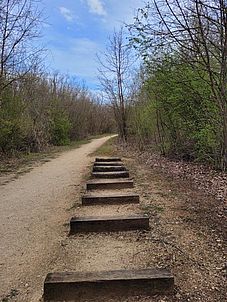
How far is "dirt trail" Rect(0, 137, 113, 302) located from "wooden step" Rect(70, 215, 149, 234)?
0.79 feet

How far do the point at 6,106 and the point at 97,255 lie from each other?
11.3 metres

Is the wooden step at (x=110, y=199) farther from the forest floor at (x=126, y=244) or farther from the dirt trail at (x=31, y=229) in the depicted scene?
the dirt trail at (x=31, y=229)

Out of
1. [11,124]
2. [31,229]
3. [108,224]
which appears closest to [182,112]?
[11,124]

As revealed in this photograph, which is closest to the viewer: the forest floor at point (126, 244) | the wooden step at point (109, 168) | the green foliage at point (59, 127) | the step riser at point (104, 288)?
the step riser at point (104, 288)

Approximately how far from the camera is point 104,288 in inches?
105

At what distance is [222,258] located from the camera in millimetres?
3244

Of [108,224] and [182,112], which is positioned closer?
[108,224]

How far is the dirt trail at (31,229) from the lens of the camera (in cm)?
294

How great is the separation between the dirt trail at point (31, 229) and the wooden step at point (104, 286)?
184 millimetres

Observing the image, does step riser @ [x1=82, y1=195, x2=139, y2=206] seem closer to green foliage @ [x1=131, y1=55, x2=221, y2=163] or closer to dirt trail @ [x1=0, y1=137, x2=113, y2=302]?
dirt trail @ [x1=0, y1=137, x2=113, y2=302]

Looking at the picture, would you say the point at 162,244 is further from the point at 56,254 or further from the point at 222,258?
the point at 56,254

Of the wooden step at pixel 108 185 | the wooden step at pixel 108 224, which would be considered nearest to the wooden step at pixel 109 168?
the wooden step at pixel 108 185

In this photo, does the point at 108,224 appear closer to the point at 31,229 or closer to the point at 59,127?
the point at 31,229

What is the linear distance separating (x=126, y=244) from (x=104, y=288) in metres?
1.00
